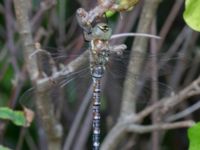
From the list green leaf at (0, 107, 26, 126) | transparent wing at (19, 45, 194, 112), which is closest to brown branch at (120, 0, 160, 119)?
transparent wing at (19, 45, 194, 112)

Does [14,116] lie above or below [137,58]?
below

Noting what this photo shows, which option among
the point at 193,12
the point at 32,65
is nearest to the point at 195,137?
the point at 193,12

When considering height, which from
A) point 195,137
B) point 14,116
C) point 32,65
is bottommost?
point 195,137

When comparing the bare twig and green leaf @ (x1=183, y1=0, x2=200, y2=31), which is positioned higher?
the bare twig

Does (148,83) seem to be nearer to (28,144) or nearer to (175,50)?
(175,50)

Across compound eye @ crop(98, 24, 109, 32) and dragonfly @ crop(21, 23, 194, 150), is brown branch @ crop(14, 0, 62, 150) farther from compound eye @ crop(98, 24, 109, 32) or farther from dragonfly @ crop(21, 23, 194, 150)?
compound eye @ crop(98, 24, 109, 32)

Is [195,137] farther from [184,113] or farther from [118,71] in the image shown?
[184,113]

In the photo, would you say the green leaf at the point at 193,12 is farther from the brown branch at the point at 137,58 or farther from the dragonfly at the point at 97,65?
the brown branch at the point at 137,58

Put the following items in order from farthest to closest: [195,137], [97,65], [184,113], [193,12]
→ [184,113] → [97,65] → [195,137] → [193,12]

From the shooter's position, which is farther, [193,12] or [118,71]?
[118,71]
